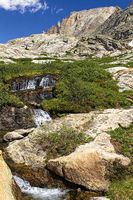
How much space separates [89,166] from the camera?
27.4 meters

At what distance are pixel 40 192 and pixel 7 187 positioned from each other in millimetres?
5056

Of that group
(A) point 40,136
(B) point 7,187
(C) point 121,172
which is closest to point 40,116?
(A) point 40,136

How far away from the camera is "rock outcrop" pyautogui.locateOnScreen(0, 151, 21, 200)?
21.7 metres

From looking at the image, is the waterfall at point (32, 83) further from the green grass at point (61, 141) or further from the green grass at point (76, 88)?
the green grass at point (61, 141)

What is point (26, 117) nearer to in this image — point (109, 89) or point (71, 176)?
point (109, 89)

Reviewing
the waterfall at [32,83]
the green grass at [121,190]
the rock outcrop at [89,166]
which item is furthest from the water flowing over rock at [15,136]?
the waterfall at [32,83]

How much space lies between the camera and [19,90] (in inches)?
2130

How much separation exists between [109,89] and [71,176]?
25745 mm

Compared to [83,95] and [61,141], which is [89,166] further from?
[83,95]

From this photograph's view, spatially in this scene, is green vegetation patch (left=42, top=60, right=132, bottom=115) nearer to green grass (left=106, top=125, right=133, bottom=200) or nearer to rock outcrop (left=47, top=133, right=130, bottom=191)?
green grass (left=106, top=125, right=133, bottom=200)

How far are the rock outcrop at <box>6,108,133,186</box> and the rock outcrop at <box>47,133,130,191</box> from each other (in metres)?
1.53

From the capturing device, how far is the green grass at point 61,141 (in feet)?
102

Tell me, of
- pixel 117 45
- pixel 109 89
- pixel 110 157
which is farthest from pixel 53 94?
pixel 117 45

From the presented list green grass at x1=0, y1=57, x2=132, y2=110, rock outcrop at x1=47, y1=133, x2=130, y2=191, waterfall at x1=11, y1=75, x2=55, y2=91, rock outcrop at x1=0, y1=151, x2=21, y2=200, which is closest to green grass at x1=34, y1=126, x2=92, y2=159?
rock outcrop at x1=47, y1=133, x2=130, y2=191
